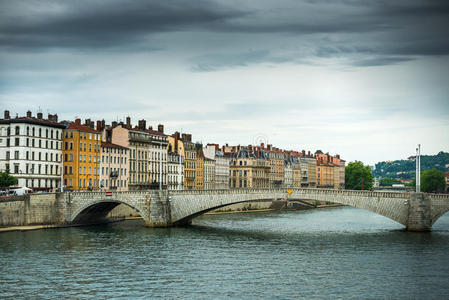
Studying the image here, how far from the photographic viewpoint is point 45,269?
49.7 metres

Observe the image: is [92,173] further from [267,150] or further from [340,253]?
[267,150]

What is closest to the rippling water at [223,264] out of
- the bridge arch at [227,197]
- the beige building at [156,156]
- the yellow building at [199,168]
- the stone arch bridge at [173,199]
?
the stone arch bridge at [173,199]

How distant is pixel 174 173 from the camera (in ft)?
412

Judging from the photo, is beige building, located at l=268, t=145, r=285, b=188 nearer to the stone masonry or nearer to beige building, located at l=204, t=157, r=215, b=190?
beige building, located at l=204, t=157, r=215, b=190

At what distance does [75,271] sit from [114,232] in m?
26.1

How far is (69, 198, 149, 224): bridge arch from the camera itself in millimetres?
80312

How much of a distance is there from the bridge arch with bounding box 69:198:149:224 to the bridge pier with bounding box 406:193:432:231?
2828 centimetres

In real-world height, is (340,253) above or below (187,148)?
below

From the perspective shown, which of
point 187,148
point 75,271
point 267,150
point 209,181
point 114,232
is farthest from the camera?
point 267,150

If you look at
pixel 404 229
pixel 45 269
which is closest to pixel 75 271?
pixel 45 269

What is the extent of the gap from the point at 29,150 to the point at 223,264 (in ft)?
151

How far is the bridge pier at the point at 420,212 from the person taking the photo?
72.9 metres

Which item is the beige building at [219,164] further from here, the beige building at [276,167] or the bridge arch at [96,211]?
the bridge arch at [96,211]

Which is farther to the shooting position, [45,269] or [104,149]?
[104,149]
